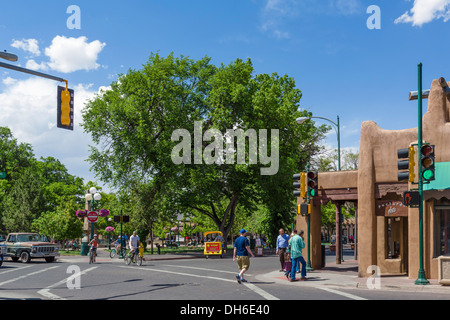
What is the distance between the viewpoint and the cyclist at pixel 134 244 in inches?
1021

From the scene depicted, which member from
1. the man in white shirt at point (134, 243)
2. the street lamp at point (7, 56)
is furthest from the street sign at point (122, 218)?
the street lamp at point (7, 56)

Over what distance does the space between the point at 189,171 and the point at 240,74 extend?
9.64 m

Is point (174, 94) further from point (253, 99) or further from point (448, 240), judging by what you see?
point (448, 240)

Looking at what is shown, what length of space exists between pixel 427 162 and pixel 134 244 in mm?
16135

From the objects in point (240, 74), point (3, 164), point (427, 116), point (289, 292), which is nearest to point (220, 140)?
point (240, 74)

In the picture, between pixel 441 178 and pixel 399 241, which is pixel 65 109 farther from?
pixel 399 241

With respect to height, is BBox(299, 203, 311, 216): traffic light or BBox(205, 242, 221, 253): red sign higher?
BBox(299, 203, 311, 216): traffic light

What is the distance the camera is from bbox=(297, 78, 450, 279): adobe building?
1738 cm

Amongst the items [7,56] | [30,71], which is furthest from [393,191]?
[7,56]

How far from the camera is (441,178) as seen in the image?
16875 millimetres

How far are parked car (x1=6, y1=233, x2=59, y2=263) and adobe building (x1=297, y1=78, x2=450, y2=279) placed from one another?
16.4m

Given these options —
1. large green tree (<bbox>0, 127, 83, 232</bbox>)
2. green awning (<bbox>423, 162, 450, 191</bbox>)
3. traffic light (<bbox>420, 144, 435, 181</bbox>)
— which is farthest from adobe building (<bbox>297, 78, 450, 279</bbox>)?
large green tree (<bbox>0, 127, 83, 232</bbox>)

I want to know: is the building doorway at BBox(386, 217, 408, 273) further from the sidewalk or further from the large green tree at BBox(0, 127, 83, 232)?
the large green tree at BBox(0, 127, 83, 232)

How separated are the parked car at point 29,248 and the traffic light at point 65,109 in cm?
1736
